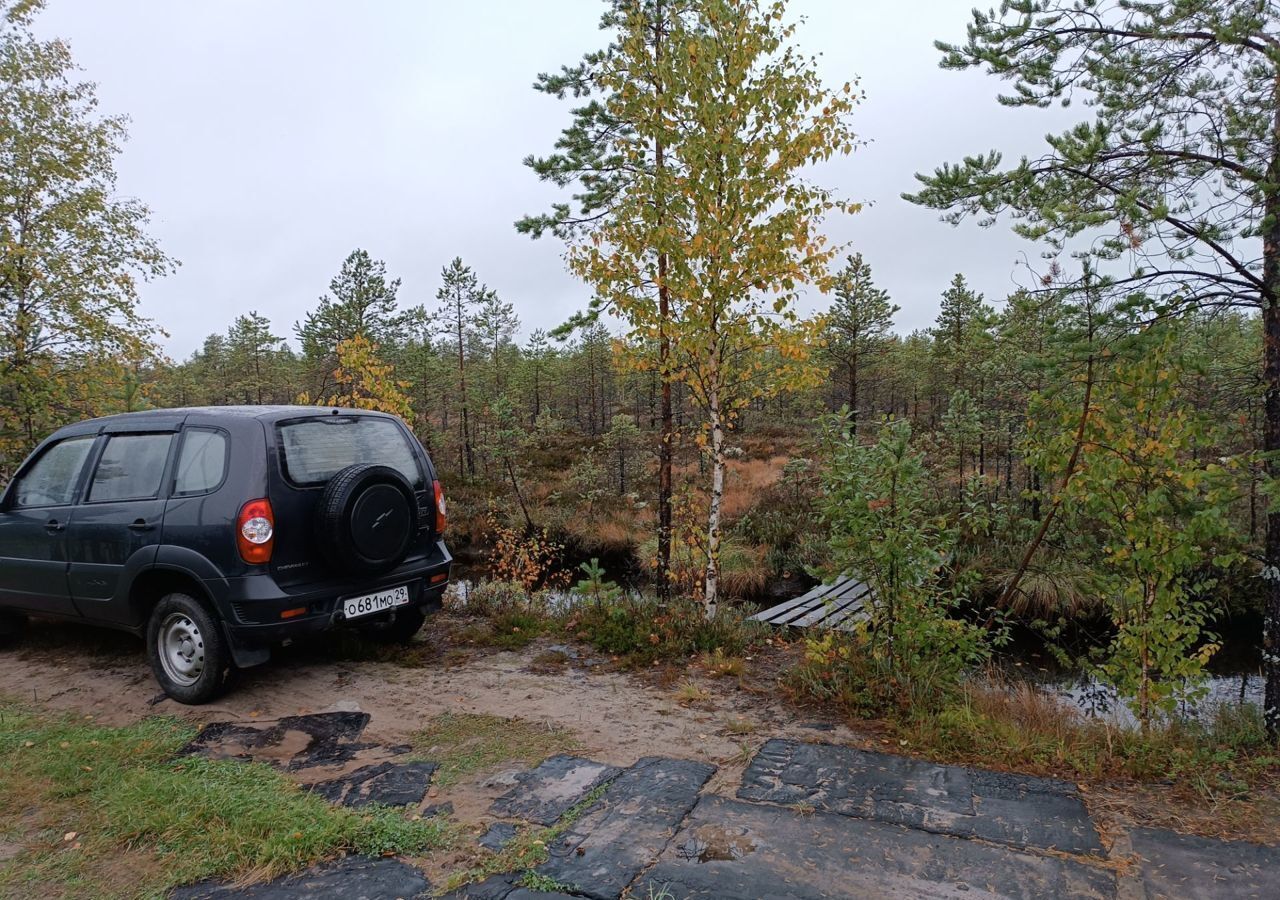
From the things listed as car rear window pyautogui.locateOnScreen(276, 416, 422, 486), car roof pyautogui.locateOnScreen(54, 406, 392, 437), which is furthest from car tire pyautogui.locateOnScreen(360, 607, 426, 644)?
car roof pyautogui.locateOnScreen(54, 406, 392, 437)

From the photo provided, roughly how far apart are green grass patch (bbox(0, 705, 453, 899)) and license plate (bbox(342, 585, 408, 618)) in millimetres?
1155

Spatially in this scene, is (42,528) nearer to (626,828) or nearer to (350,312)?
(626,828)

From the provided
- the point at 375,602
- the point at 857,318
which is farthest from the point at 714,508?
the point at 857,318

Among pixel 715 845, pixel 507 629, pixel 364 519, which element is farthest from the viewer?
pixel 507 629

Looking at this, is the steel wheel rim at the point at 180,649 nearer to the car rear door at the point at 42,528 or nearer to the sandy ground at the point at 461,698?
the sandy ground at the point at 461,698

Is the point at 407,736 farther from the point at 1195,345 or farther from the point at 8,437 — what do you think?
the point at 8,437

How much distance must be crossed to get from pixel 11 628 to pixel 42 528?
1.44 m

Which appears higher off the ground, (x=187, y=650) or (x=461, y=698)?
(x=187, y=650)

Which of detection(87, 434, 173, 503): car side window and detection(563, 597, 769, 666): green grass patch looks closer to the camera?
detection(87, 434, 173, 503): car side window

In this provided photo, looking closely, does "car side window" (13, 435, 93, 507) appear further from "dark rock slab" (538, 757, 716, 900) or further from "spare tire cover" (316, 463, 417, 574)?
"dark rock slab" (538, 757, 716, 900)

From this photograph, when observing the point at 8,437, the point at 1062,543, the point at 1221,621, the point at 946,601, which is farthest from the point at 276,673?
A: the point at 1221,621

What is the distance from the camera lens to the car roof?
451 cm

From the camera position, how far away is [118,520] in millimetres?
4621

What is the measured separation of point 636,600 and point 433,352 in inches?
934
